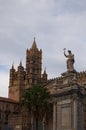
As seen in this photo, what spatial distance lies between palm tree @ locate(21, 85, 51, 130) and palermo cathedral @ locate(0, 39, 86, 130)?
2.93m

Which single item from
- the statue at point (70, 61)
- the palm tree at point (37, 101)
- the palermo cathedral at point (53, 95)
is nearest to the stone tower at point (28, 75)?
the palermo cathedral at point (53, 95)

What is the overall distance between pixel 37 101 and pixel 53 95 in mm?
23208

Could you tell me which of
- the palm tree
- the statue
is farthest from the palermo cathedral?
the palm tree

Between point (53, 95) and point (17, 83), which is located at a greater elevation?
point (17, 83)

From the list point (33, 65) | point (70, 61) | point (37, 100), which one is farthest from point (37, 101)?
point (33, 65)

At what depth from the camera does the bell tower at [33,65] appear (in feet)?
254

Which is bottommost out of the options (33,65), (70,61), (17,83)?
(70,61)

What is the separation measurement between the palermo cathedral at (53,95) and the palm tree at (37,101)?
2934 millimetres

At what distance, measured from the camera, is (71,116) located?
71.2 feet

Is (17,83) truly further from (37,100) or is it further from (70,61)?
(70,61)

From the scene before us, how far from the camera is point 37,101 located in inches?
1833

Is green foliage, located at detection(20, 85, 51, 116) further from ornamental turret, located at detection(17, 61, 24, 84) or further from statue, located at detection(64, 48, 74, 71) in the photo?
ornamental turret, located at detection(17, 61, 24, 84)

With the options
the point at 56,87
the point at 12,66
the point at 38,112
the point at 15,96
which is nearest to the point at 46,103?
the point at 38,112

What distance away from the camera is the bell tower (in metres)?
77.3
